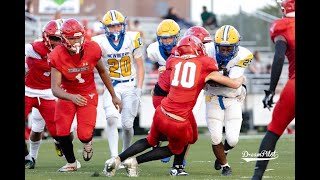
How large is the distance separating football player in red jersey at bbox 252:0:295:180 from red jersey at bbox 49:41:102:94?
2773 millimetres

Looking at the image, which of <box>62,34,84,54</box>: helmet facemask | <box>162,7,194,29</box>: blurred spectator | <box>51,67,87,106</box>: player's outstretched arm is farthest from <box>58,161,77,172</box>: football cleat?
<box>162,7,194,29</box>: blurred spectator

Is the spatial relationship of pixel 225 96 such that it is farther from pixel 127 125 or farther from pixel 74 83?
pixel 74 83

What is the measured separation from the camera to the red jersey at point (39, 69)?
10.9 m

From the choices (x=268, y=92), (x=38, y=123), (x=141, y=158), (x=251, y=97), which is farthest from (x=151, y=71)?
(x=268, y=92)

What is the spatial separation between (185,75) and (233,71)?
3.50ft

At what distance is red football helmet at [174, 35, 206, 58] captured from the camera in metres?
9.05

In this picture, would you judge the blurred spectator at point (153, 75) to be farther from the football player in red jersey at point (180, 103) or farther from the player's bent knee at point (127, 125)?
the football player in red jersey at point (180, 103)

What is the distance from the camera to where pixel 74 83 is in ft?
33.0

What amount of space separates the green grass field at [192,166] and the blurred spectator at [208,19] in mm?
6841

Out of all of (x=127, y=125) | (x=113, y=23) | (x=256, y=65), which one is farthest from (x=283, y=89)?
(x=256, y=65)

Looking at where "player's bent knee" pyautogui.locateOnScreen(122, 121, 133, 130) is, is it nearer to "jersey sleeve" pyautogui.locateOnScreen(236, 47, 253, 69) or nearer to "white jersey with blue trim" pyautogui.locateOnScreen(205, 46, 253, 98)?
"white jersey with blue trim" pyautogui.locateOnScreen(205, 46, 253, 98)

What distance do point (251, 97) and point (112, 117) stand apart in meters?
9.22

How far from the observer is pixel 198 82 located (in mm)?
8922
